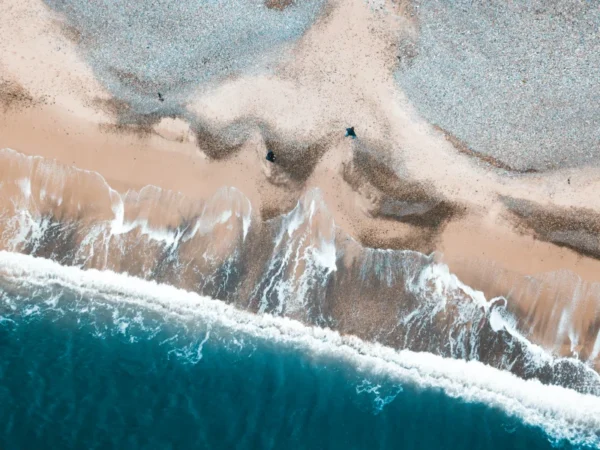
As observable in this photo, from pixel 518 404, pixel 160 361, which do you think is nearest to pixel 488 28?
Answer: pixel 518 404

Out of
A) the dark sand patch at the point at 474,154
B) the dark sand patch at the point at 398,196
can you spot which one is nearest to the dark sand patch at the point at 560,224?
the dark sand patch at the point at 474,154

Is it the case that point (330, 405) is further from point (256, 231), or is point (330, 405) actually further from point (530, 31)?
point (530, 31)

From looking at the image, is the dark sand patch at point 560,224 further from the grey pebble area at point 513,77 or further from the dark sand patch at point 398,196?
the dark sand patch at point 398,196

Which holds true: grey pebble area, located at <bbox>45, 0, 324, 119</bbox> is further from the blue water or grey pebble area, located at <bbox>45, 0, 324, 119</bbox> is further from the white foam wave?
the blue water

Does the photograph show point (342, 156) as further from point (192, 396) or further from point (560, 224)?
point (192, 396)

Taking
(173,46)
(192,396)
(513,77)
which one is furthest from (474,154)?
(192,396)
